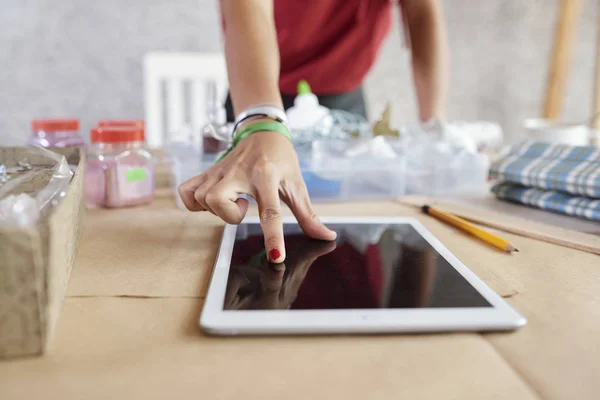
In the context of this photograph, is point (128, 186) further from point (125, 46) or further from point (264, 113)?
point (125, 46)

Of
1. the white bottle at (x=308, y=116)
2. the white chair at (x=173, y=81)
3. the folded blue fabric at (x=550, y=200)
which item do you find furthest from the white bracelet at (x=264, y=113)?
the white chair at (x=173, y=81)

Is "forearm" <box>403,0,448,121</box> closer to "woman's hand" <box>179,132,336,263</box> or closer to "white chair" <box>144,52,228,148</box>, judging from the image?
"woman's hand" <box>179,132,336,263</box>

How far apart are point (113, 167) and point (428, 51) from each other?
87cm

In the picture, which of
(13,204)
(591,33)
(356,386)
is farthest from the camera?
(591,33)

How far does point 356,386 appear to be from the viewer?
0.94 feet

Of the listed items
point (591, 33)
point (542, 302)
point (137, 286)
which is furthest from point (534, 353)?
point (591, 33)

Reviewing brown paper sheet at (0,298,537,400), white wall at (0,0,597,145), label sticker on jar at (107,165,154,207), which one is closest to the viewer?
brown paper sheet at (0,298,537,400)

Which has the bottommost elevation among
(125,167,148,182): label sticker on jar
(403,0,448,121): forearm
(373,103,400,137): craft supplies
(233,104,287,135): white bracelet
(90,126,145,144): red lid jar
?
(125,167,148,182): label sticker on jar

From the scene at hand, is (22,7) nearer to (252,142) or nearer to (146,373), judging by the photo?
(252,142)

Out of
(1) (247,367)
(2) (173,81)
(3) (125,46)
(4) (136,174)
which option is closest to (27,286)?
(1) (247,367)

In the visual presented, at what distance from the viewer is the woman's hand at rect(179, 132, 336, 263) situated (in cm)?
53

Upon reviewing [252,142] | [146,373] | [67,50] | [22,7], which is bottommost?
[146,373]

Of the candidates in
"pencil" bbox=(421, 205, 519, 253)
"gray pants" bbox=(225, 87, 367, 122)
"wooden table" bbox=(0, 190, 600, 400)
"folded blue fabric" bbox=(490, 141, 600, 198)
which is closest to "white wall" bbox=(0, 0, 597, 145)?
"gray pants" bbox=(225, 87, 367, 122)

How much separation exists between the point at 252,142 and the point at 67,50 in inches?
70.7
